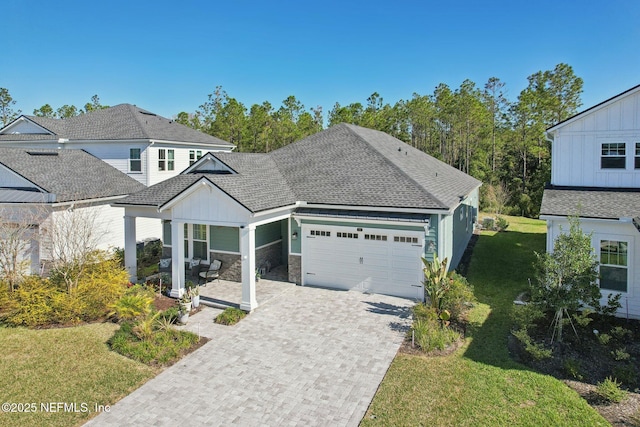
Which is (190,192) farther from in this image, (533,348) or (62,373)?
(533,348)

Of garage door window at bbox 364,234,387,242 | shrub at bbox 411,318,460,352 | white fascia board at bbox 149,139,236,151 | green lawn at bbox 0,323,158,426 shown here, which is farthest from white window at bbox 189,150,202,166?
shrub at bbox 411,318,460,352

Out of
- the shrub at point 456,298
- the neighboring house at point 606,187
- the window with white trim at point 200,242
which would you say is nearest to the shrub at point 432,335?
the shrub at point 456,298

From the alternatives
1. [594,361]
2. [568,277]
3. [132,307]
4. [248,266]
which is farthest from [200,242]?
[594,361]

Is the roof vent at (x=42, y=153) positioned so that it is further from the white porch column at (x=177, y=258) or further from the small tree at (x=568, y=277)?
the small tree at (x=568, y=277)

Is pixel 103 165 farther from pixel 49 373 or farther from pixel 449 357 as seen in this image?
pixel 449 357

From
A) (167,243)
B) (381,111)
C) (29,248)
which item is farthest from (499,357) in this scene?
(381,111)
